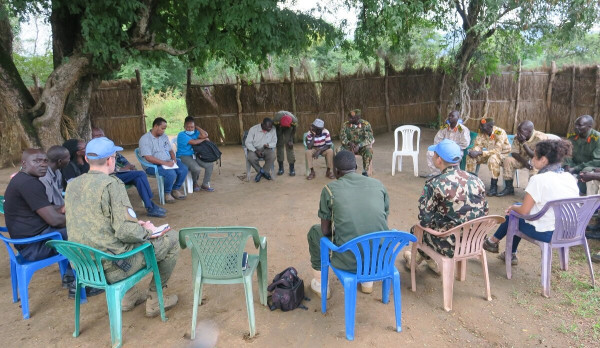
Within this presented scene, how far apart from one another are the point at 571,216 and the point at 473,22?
768cm

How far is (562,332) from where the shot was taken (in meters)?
2.97

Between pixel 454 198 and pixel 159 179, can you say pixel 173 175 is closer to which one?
pixel 159 179

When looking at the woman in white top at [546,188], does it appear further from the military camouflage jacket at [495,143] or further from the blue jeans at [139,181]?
the blue jeans at [139,181]

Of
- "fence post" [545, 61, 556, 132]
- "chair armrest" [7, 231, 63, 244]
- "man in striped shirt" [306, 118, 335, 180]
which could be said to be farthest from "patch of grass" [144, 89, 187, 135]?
"chair armrest" [7, 231, 63, 244]

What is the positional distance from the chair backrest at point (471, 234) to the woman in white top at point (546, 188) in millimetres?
596

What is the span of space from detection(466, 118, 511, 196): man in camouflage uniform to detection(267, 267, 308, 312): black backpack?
429 cm

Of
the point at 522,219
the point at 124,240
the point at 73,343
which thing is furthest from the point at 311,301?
the point at 522,219

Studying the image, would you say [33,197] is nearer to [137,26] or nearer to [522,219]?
[137,26]

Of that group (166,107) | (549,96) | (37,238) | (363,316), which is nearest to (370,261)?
(363,316)

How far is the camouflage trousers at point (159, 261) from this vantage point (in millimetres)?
2893

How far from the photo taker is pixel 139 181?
5.58 meters

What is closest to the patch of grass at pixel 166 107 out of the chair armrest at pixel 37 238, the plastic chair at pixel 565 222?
the chair armrest at pixel 37 238

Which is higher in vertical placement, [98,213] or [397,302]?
[98,213]

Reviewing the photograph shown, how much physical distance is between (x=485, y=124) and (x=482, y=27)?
2.92 metres
